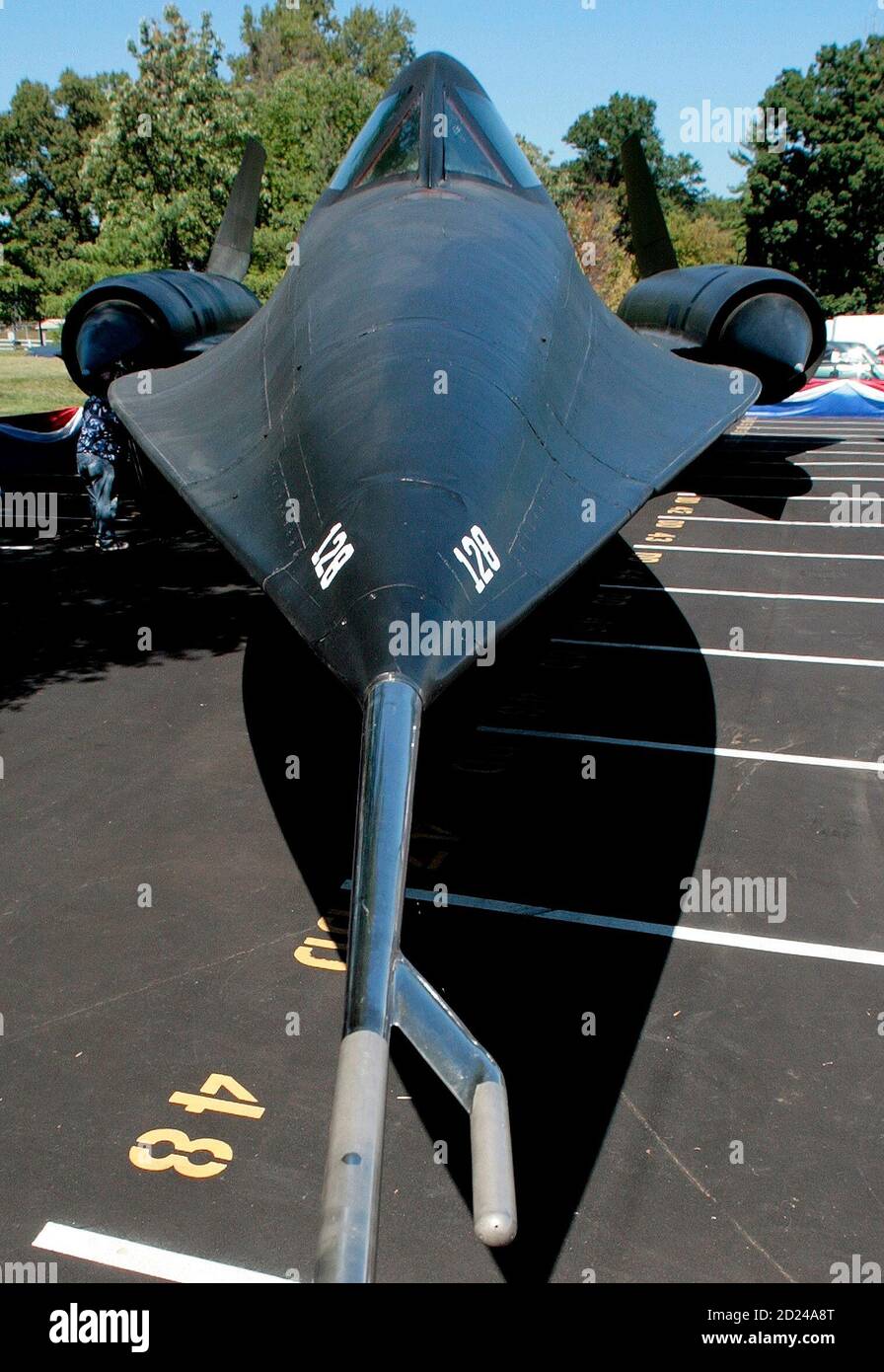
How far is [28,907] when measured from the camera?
17.9 feet

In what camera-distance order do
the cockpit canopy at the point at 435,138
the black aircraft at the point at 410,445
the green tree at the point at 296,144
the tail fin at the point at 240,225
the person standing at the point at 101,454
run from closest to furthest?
the black aircraft at the point at 410,445, the cockpit canopy at the point at 435,138, the person standing at the point at 101,454, the tail fin at the point at 240,225, the green tree at the point at 296,144

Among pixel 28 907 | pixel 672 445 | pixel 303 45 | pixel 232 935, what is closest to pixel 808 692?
pixel 672 445

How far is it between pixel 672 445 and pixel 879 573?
8.38 metres

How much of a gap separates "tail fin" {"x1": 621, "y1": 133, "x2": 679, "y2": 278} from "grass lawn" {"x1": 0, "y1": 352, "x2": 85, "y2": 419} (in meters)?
15.7

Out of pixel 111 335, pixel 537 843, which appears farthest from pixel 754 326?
pixel 537 843

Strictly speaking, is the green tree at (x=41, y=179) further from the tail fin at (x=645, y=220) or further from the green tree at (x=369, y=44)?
the tail fin at (x=645, y=220)

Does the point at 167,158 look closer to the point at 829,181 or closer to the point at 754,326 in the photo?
the point at 829,181

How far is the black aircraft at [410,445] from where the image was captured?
2.39 metres

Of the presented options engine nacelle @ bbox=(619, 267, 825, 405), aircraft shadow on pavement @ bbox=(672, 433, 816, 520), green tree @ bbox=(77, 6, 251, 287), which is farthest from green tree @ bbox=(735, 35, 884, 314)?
engine nacelle @ bbox=(619, 267, 825, 405)

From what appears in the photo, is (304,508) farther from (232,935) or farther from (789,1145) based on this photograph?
(789,1145)

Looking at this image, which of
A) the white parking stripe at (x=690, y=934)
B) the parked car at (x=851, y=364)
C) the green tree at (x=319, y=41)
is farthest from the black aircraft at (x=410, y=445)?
the green tree at (x=319, y=41)

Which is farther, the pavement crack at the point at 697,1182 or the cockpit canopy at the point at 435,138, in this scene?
the cockpit canopy at the point at 435,138

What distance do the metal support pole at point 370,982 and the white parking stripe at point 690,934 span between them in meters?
2.73

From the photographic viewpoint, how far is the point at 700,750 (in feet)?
24.4
